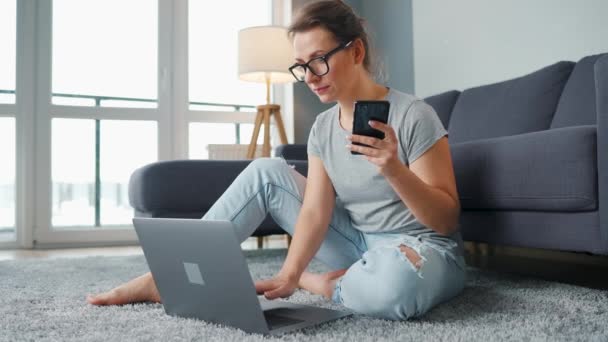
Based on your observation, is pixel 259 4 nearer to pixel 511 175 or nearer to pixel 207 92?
pixel 207 92

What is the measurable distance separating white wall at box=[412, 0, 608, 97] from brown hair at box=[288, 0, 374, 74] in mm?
1485

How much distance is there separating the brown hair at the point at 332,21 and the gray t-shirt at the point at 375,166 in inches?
6.4

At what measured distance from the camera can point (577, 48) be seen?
243 cm

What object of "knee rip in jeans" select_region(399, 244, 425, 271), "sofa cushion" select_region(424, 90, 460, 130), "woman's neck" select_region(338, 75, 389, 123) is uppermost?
"sofa cushion" select_region(424, 90, 460, 130)

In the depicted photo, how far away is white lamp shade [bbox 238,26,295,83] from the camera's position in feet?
11.2

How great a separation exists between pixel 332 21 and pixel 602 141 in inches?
26.6

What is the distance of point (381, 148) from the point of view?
1.02 meters

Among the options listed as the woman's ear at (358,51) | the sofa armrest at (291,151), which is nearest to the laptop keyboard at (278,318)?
the woman's ear at (358,51)

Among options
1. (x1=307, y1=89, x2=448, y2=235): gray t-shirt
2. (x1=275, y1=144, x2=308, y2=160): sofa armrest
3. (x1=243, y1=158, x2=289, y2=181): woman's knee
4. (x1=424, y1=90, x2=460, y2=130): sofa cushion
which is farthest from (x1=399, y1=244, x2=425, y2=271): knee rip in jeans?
(x1=275, y1=144, x2=308, y2=160): sofa armrest

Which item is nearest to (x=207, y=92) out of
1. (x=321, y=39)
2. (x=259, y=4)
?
(x=259, y=4)

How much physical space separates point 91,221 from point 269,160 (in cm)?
278

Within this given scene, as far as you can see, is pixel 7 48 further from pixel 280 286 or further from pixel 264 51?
pixel 280 286

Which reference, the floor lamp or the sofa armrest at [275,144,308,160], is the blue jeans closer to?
the sofa armrest at [275,144,308,160]

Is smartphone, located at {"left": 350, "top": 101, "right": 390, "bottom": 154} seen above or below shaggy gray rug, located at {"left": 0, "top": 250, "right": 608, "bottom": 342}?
above
